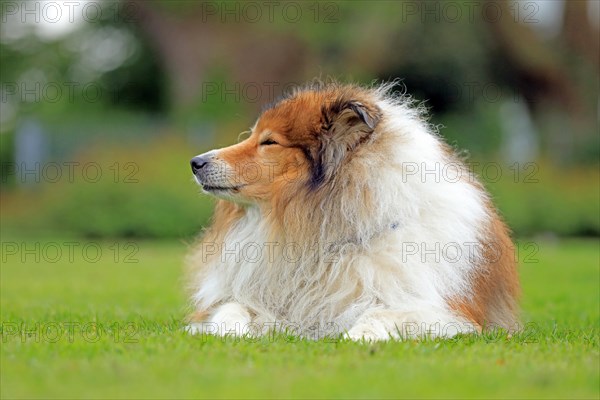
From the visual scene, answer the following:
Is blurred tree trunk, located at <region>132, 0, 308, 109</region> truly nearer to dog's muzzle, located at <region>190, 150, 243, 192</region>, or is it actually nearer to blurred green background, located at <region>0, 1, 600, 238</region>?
blurred green background, located at <region>0, 1, 600, 238</region>

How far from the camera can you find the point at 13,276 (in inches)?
463

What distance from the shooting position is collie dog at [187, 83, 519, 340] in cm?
548

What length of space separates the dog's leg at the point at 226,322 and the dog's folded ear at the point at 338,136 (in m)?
0.94

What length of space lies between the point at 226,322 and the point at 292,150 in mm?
1171

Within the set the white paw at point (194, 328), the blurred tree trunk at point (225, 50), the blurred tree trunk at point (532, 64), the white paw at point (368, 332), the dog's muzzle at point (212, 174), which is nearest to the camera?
the white paw at point (368, 332)

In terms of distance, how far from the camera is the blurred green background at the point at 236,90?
20094 millimetres

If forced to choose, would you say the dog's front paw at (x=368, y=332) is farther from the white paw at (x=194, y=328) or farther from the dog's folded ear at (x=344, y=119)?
the dog's folded ear at (x=344, y=119)

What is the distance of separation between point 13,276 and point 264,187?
6.93 metres

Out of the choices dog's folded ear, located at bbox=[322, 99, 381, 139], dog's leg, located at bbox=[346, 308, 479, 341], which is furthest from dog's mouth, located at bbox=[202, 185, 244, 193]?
dog's leg, located at bbox=[346, 308, 479, 341]

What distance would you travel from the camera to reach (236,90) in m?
25.6

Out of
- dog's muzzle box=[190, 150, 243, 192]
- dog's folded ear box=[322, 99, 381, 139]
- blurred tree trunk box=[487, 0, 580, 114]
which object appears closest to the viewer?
dog's folded ear box=[322, 99, 381, 139]

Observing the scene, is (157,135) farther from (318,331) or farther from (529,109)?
(318,331)

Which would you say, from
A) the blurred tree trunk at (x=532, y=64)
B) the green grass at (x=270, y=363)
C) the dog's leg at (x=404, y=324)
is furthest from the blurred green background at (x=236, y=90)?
the dog's leg at (x=404, y=324)

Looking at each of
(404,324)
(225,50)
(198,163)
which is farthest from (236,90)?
(404,324)
